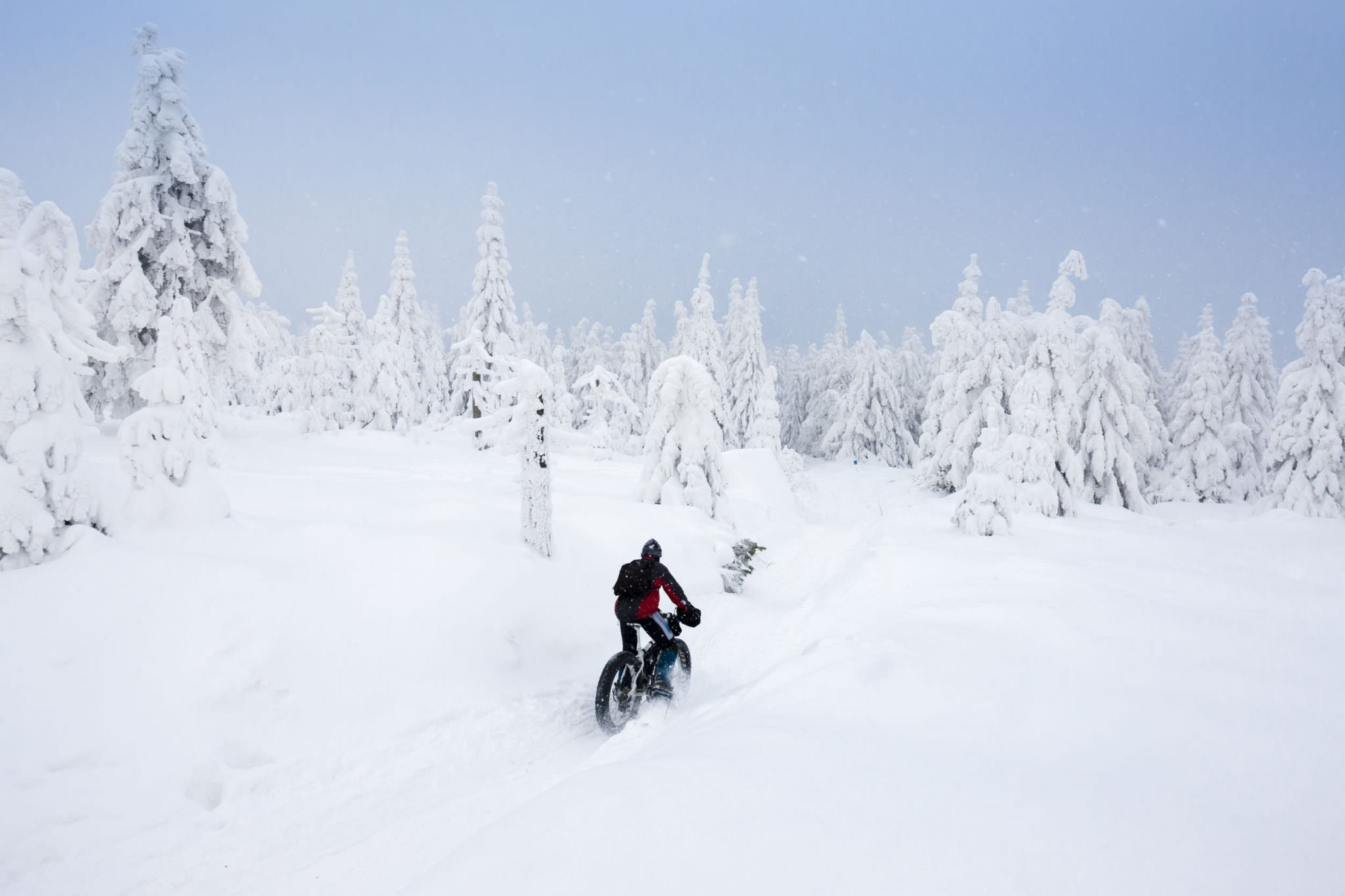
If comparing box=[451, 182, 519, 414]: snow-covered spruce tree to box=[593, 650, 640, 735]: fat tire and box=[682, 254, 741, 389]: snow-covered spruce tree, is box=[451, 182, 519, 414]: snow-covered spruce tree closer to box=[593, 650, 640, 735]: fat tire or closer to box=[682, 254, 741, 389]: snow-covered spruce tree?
box=[682, 254, 741, 389]: snow-covered spruce tree

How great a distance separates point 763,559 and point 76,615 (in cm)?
1297

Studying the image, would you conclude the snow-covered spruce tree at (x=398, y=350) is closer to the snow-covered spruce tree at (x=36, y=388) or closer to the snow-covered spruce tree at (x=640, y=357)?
the snow-covered spruce tree at (x=640, y=357)

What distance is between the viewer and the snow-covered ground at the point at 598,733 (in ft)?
9.57

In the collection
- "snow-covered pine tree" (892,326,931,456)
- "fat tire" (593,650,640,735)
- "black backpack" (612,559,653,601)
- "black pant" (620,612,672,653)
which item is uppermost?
"snow-covered pine tree" (892,326,931,456)

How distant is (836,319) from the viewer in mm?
54438

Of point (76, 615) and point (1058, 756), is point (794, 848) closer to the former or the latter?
point (1058, 756)

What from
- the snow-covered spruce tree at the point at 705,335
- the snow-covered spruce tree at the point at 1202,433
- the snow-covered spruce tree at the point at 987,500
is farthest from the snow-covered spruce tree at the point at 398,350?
the snow-covered spruce tree at the point at 1202,433

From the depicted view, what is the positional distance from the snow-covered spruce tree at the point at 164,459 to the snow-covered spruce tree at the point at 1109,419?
97.2 ft

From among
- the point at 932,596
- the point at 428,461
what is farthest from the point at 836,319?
the point at 932,596

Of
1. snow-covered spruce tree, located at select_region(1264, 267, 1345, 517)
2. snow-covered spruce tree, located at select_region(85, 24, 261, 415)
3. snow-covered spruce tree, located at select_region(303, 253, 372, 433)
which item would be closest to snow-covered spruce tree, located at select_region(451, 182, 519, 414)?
snow-covered spruce tree, located at select_region(303, 253, 372, 433)

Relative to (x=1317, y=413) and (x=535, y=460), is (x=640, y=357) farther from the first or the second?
(x=535, y=460)

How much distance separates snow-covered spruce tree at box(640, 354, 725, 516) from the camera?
16.3m

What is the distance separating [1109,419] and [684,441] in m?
20.8

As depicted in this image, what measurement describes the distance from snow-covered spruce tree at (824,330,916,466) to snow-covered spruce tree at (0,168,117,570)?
44.8 m
